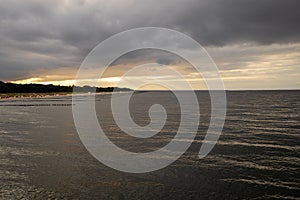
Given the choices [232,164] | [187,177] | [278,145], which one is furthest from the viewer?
[278,145]

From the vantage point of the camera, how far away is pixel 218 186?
599 inches

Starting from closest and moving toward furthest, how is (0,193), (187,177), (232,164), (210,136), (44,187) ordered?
1. (0,193)
2. (44,187)
3. (187,177)
4. (232,164)
5. (210,136)

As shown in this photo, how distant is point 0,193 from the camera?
14.1m

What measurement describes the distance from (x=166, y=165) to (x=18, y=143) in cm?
1696

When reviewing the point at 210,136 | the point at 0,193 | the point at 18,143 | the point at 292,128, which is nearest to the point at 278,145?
the point at 210,136

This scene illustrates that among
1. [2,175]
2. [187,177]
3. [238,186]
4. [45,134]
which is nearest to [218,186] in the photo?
[238,186]

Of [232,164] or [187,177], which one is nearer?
[187,177]

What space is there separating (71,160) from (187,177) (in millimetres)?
9526

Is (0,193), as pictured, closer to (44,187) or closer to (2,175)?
(44,187)

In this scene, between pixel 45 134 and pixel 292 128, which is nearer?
pixel 45 134

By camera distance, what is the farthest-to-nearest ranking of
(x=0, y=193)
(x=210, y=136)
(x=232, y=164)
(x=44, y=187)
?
(x=210, y=136) → (x=232, y=164) → (x=44, y=187) → (x=0, y=193)

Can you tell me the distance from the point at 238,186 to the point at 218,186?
1.16 m

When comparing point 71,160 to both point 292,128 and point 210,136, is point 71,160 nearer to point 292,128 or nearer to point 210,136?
point 210,136

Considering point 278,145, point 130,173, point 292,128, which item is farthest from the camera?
point 292,128
